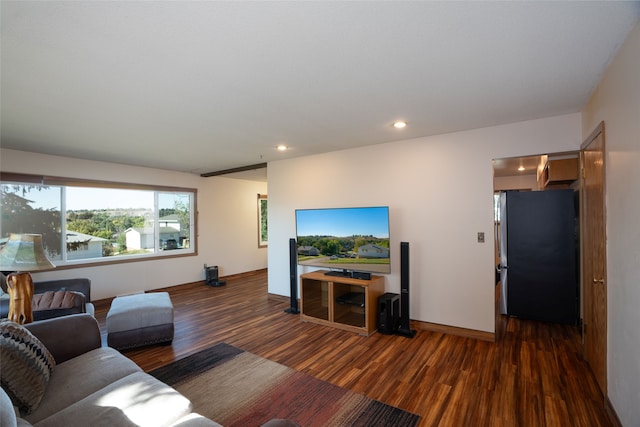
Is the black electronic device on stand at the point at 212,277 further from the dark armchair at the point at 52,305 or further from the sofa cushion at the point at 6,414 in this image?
the sofa cushion at the point at 6,414

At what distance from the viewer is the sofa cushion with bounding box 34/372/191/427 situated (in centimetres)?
139

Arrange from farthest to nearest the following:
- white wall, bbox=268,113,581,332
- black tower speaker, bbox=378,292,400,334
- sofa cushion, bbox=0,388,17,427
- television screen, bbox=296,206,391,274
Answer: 1. television screen, bbox=296,206,391,274
2. black tower speaker, bbox=378,292,400,334
3. white wall, bbox=268,113,581,332
4. sofa cushion, bbox=0,388,17,427

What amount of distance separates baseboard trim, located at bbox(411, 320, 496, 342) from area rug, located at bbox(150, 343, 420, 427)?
1.70 m

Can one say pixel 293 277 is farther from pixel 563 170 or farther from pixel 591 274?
pixel 563 170

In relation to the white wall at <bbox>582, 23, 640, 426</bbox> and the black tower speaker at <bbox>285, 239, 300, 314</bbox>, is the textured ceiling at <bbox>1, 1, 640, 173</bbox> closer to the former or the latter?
the white wall at <bbox>582, 23, 640, 426</bbox>

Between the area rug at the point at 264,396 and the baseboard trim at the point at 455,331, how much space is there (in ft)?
5.57

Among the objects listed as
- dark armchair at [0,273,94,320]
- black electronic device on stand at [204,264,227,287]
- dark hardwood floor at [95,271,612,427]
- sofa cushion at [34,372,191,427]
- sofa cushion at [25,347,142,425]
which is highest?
dark armchair at [0,273,94,320]

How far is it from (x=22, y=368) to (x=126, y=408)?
62 cm

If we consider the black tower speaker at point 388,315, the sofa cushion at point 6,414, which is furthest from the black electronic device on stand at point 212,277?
the sofa cushion at point 6,414

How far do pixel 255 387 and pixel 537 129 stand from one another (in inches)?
147

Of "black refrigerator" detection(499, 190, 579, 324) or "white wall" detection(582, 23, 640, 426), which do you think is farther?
"black refrigerator" detection(499, 190, 579, 324)

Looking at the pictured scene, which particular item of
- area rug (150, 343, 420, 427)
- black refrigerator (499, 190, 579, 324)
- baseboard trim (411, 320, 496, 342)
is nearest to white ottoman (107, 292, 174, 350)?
area rug (150, 343, 420, 427)

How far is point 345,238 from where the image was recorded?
3936 mm

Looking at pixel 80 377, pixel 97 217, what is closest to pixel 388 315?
pixel 80 377
